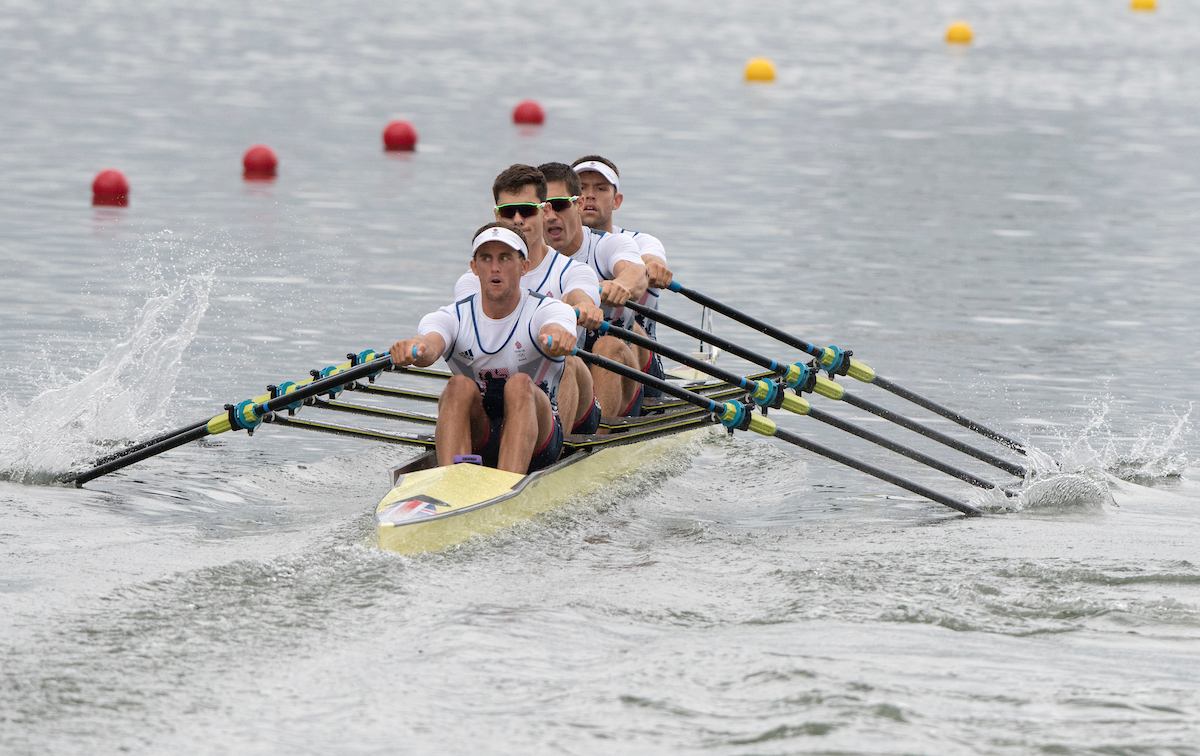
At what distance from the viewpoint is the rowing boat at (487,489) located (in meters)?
5.85

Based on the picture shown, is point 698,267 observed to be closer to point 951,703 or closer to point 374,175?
point 374,175

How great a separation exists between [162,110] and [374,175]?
594 cm

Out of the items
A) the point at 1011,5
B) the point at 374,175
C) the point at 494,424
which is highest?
the point at 1011,5

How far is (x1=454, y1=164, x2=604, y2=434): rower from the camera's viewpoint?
7148 mm

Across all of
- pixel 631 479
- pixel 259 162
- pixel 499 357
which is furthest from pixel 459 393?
pixel 259 162

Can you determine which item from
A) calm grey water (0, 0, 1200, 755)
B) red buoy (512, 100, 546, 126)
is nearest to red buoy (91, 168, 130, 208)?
calm grey water (0, 0, 1200, 755)

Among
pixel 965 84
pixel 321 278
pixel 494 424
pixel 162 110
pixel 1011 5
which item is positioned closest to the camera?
pixel 494 424

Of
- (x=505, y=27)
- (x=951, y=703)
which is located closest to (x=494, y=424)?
(x=951, y=703)

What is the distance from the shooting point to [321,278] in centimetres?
1266

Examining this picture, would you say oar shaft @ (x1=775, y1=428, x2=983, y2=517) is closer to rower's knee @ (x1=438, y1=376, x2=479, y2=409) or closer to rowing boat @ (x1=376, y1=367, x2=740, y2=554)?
rowing boat @ (x1=376, y1=367, x2=740, y2=554)

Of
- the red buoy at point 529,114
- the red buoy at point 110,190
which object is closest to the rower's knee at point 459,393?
the red buoy at point 110,190

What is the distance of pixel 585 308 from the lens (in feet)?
23.2

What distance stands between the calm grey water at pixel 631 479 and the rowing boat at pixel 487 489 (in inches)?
4.4

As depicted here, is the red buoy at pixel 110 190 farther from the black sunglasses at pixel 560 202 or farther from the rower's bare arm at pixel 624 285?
the rower's bare arm at pixel 624 285
